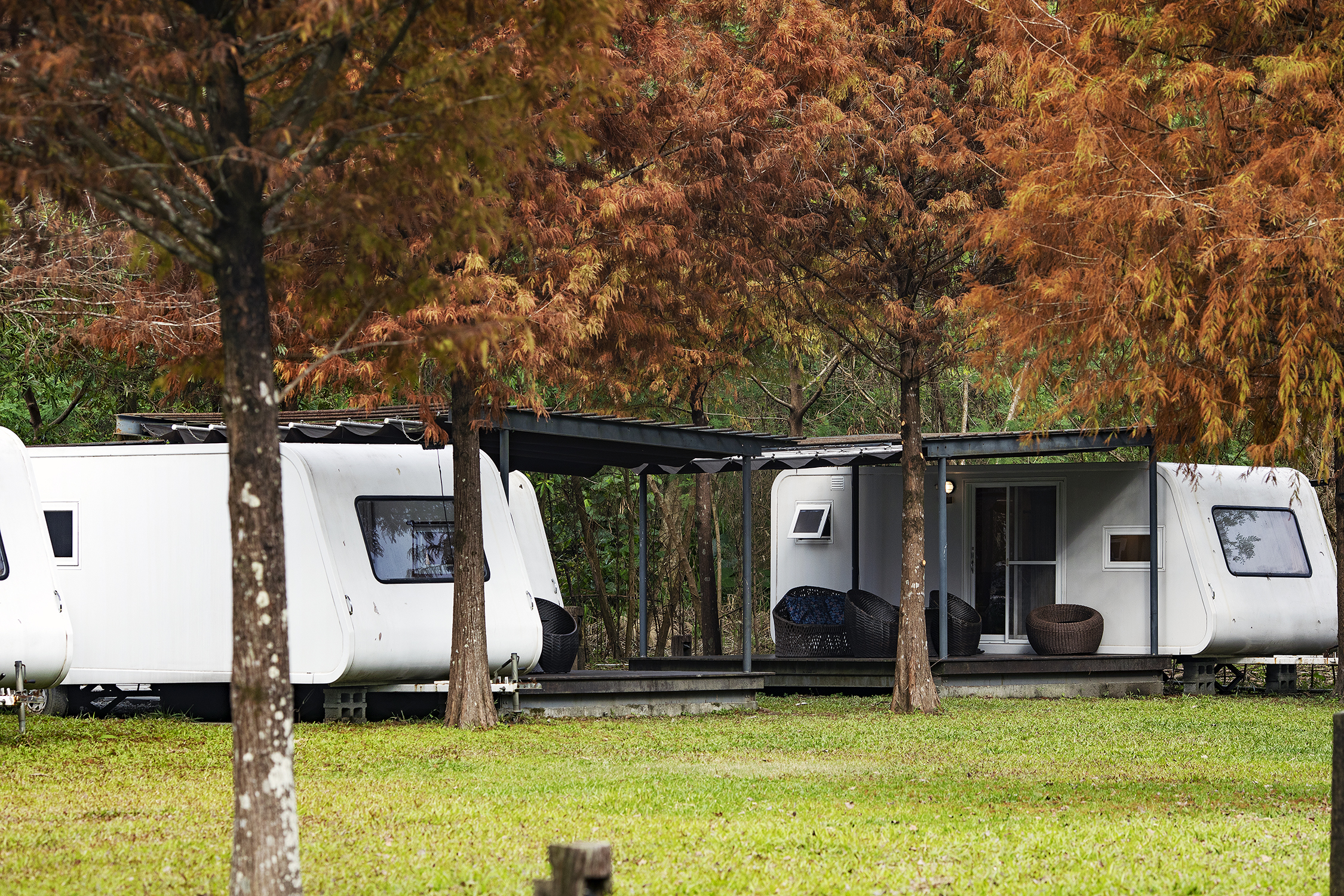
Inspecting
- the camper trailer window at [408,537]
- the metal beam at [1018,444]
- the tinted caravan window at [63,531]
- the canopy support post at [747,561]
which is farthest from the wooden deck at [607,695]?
the metal beam at [1018,444]

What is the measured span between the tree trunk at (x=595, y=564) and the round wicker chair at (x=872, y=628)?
9657 millimetres

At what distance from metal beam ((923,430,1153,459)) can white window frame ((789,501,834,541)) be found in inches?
119

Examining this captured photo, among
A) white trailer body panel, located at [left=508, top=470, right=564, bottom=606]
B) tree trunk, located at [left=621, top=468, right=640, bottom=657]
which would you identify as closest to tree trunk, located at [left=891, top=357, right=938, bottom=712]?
white trailer body panel, located at [left=508, top=470, right=564, bottom=606]

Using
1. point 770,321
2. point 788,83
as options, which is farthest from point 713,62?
point 770,321

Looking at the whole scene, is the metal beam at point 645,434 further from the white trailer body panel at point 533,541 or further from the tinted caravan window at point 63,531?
the tinted caravan window at point 63,531

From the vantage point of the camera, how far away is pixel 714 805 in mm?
8922

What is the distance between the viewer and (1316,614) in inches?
747

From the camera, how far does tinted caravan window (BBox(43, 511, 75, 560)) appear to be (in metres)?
14.4

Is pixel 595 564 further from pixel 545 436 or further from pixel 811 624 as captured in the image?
pixel 545 436

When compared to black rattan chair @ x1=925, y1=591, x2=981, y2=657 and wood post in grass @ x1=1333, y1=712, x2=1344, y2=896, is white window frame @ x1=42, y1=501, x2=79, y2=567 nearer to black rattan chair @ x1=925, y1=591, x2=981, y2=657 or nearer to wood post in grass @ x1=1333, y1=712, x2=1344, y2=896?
black rattan chair @ x1=925, y1=591, x2=981, y2=657

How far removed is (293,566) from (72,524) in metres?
2.58

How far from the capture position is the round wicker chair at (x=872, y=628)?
17.9 metres

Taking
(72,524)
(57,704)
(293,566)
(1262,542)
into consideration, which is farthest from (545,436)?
(1262,542)

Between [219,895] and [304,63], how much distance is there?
3.52 m
